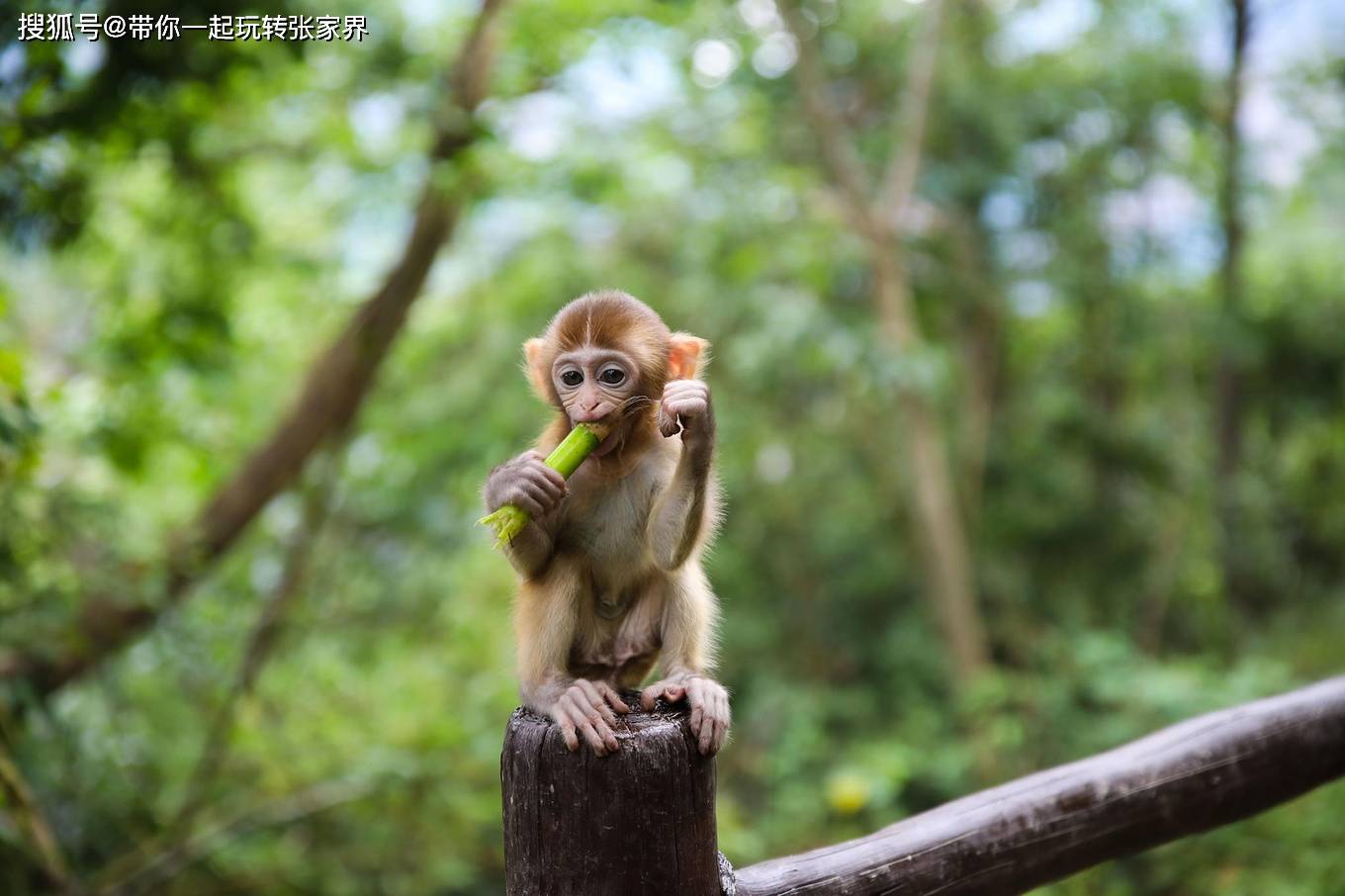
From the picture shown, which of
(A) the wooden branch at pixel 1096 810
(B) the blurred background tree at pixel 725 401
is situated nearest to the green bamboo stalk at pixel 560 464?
(A) the wooden branch at pixel 1096 810

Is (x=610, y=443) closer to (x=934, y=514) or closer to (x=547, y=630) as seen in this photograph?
(x=547, y=630)

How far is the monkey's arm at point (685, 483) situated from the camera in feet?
8.33

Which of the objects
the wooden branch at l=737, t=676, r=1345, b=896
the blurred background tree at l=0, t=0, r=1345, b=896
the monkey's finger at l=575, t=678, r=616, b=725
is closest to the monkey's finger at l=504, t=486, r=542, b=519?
the monkey's finger at l=575, t=678, r=616, b=725

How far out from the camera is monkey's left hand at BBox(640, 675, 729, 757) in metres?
2.18

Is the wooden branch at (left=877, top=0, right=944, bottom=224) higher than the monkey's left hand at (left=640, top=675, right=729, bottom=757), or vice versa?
the wooden branch at (left=877, top=0, right=944, bottom=224)

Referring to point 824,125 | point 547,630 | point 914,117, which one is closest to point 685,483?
point 547,630

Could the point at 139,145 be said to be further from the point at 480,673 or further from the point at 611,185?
the point at 480,673

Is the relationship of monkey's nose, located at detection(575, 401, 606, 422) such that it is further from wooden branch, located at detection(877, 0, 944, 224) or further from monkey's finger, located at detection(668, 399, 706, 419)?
wooden branch, located at detection(877, 0, 944, 224)

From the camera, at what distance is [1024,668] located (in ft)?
28.4

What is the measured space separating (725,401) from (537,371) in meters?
5.19

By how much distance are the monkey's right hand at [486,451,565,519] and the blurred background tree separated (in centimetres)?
180

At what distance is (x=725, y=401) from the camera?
8195mm

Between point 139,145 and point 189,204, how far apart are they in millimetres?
1254

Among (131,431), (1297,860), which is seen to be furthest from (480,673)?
(1297,860)
